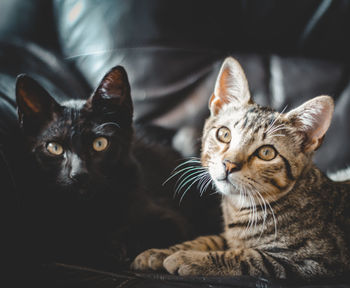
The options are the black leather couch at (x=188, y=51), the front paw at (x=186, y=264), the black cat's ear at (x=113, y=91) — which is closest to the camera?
the front paw at (x=186, y=264)

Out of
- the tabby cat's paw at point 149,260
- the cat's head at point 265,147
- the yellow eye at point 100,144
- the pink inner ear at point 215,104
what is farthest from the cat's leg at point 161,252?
the pink inner ear at point 215,104

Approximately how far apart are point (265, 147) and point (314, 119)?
0.18 metres

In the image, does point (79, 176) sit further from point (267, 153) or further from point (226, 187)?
point (267, 153)

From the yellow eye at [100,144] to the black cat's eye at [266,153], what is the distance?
0.51 metres

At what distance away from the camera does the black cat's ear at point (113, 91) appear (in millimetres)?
1104

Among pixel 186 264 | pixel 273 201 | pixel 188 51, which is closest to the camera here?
pixel 186 264

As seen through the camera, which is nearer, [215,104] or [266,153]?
[266,153]

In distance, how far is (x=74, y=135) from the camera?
3.36 feet

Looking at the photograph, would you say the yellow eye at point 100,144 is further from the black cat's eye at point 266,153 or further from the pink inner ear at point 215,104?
the black cat's eye at point 266,153

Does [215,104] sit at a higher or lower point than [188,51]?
lower

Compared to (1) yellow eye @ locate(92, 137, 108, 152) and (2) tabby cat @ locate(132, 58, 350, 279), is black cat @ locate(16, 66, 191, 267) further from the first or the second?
(2) tabby cat @ locate(132, 58, 350, 279)

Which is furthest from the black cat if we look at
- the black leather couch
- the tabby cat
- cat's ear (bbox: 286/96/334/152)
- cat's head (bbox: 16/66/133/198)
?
cat's ear (bbox: 286/96/334/152)

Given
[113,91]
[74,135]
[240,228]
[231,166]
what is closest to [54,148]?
[74,135]

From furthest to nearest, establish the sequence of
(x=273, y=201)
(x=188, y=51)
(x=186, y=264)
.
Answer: (x=188, y=51), (x=273, y=201), (x=186, y=264)
